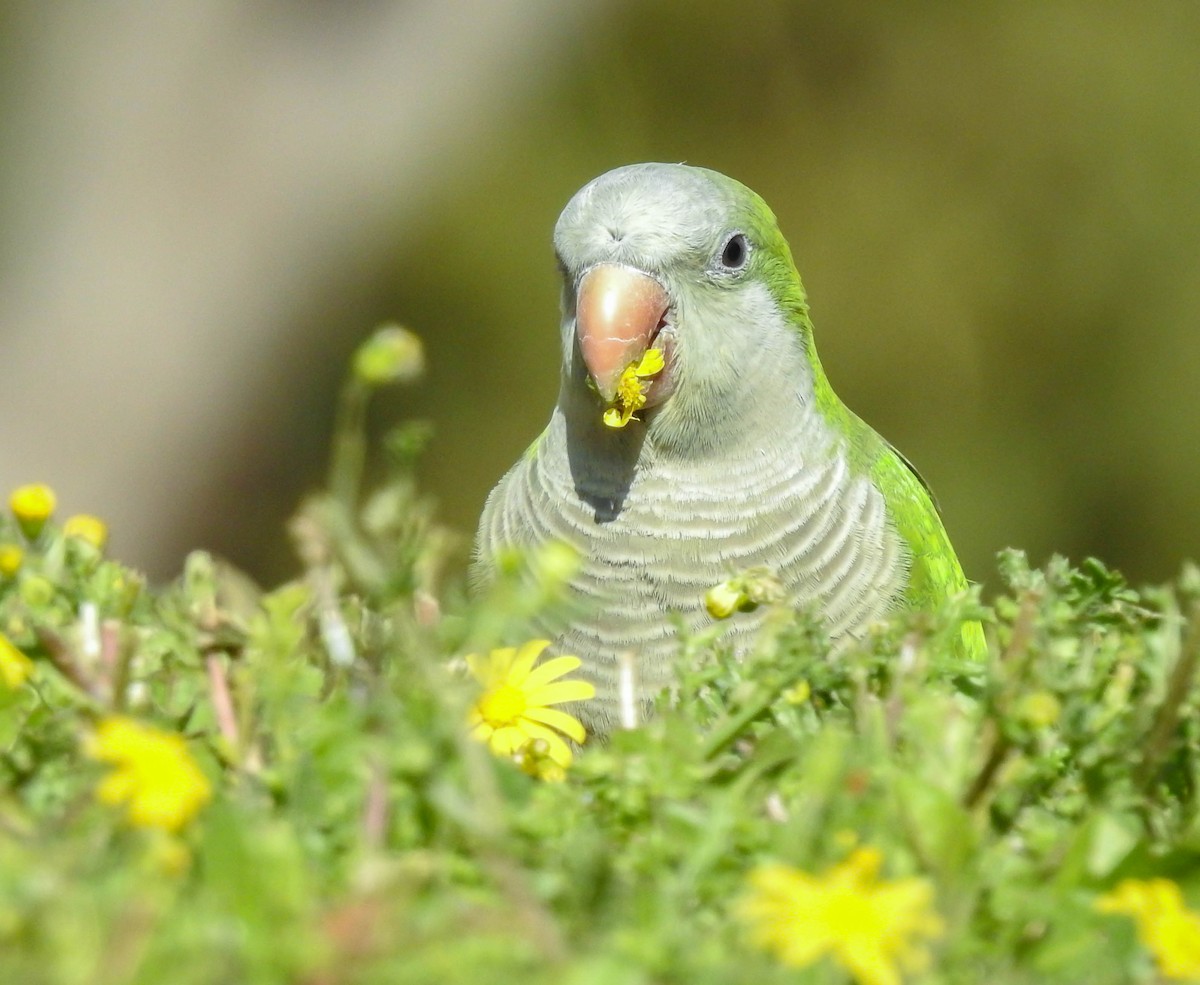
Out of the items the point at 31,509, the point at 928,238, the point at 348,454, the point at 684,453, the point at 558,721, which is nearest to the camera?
the point at 348,454

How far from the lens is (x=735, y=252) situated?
8.41 ft

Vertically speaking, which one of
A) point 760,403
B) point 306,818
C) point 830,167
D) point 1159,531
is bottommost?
point 1159,531

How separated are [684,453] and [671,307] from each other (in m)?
0.26

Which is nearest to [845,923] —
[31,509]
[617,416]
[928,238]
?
[31,509]

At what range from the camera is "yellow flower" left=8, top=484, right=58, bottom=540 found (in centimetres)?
121

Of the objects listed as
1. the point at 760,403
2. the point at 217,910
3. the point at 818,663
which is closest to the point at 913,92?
the point at 760,403

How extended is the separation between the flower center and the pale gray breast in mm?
998

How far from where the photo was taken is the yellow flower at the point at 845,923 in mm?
692

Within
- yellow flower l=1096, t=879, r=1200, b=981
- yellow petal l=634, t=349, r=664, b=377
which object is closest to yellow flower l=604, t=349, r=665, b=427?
yellow petal l=634, t=349, r=664, b=377

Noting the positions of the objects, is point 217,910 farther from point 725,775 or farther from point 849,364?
point 849,364

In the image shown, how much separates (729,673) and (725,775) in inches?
5.4

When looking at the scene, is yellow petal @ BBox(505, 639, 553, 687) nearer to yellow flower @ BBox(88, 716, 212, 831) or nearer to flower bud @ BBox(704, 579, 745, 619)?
flower bud @ BBox(704, 579, 745, 619)

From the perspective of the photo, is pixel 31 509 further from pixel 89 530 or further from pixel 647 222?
pixel 647 222

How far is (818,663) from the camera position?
107cm
